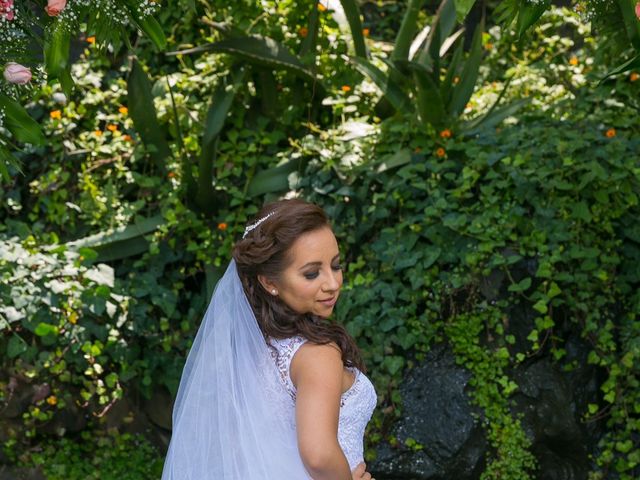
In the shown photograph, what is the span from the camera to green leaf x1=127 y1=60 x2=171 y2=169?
523cm

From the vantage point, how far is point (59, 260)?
4.85 m

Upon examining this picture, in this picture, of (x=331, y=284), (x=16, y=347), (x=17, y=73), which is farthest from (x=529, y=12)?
(x=16, y=347)

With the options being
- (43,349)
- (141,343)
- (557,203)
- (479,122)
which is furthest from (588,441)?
(43,349)

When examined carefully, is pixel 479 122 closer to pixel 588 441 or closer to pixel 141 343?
pixel 588 441

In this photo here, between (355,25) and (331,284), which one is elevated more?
(355,25)

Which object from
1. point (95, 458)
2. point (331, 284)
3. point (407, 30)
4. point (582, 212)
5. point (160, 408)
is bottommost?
point (95, 458)

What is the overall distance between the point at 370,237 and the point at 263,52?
3.84ft

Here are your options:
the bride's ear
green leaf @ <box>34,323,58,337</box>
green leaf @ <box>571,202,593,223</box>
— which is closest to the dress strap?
the bride's ear

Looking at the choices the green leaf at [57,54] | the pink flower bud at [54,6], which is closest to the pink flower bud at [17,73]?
the green leaf at [57,54]

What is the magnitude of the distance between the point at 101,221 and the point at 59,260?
0.57 meters

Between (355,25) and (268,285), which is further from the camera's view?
(355,25)

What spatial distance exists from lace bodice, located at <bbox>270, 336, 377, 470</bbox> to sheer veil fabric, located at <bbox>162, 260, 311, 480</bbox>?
2cm

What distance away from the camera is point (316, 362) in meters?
2.53

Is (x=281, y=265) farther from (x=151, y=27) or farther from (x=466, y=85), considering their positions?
(x=466, y=85)
